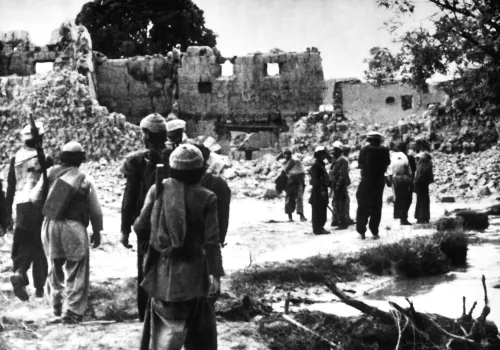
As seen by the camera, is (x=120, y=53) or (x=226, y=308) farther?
(x=120, y=53)

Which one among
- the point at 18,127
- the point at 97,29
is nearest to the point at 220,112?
the point at 18,127

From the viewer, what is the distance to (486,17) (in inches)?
363

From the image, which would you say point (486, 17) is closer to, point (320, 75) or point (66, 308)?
point (66, 308)

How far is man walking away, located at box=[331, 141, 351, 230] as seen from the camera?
11.8 m

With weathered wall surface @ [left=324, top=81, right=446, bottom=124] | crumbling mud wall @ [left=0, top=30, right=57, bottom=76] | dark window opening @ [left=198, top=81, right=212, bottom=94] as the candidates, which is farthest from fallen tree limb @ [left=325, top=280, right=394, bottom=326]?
weathered wall surface @ [left=324, top=81, right=446, bottom=124]

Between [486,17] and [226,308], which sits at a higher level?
[486,17]

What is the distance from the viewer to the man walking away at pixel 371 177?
31.4 ft

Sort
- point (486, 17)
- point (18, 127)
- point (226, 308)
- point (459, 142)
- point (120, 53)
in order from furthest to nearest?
point (120, 53) < point (18, 127) < point (459, 142) < point (486, 17) < point (226, 308)

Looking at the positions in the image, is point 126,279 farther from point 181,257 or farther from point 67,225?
point 181,257

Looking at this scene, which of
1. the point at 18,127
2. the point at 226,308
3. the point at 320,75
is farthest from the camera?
the point at 320,75

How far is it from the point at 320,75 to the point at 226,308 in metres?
19.8

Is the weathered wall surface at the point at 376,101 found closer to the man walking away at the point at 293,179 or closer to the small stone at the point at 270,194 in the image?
the small stone at the point at 270,194

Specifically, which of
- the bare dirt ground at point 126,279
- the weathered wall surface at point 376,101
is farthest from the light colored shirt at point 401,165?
the weathered wall surface at point 376,101

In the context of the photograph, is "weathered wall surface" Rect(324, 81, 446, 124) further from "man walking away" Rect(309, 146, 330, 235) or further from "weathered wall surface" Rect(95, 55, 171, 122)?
"man walking away" Rect(309, 146, 330, 235)
